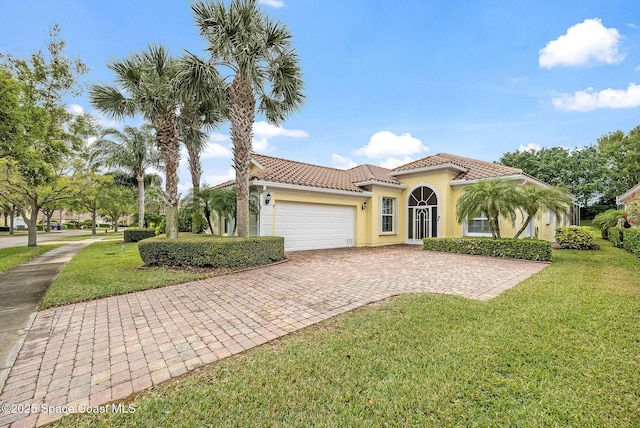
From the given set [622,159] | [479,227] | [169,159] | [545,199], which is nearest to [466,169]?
[479,227]

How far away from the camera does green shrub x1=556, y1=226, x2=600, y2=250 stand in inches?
566

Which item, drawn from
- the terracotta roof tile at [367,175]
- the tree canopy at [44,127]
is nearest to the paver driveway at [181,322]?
the terracotta roof tile at [367,175]

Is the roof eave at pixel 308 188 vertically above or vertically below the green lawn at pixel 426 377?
above

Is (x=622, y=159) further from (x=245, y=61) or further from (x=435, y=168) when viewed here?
(x=245, y=61)

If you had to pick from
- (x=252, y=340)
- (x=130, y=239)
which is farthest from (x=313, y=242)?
(x=130, y=239)

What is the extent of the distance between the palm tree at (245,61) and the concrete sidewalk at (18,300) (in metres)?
5.79

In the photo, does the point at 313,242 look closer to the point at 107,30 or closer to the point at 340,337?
the point at 340,337

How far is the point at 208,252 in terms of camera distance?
362 inches

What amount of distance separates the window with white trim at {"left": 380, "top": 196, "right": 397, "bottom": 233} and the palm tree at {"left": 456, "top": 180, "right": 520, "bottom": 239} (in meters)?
4.99

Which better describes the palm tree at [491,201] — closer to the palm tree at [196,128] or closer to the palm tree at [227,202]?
the palm tree at [227,202]

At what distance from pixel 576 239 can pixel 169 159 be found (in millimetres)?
20363

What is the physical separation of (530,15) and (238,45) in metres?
12.2

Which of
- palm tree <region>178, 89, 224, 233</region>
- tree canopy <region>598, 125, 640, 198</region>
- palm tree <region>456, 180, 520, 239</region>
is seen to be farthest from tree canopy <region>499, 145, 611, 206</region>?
palm tree <region>178, 89, 224, 233</region>

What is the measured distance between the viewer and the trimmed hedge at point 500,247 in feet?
36.0
